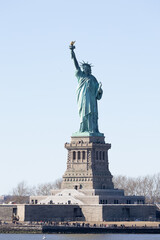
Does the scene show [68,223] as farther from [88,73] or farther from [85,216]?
[88,73]

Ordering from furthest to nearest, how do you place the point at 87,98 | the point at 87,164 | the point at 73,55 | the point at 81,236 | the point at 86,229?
the point at 87,98, the point at 73,55, the point at 87,164, the point at 86,229, the point at 81,236

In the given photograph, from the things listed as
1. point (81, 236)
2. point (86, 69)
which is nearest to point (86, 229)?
point (81, 236)


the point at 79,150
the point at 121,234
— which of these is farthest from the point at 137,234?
the point at 79,150

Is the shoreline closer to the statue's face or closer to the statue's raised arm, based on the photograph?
the statue's face

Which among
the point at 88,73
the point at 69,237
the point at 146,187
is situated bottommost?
the point at 69,237

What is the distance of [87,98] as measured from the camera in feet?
404

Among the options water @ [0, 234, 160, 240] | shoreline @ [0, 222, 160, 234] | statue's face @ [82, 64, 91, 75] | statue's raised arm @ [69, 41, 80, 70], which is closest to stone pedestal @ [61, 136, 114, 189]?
statue's face @ [82, 64, 91, 75]

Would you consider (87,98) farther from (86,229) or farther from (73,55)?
(86,229)

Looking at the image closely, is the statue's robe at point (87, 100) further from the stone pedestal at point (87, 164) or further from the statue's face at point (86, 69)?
the stone pedestal at point (87, 164)

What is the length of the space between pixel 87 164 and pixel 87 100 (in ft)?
28.8

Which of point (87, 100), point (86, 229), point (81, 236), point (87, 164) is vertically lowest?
point (81, 236)

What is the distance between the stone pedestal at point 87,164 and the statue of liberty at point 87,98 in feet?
4.68

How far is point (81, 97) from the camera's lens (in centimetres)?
12381

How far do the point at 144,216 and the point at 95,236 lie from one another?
14.9m
